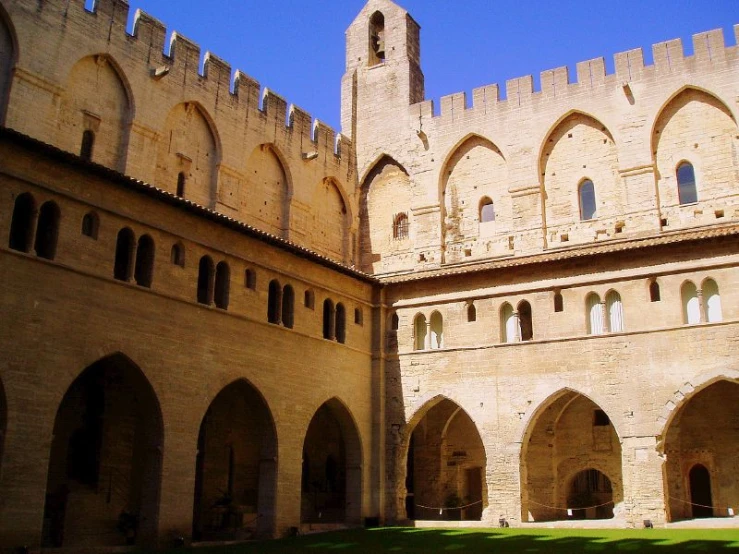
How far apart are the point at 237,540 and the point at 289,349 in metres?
4.95

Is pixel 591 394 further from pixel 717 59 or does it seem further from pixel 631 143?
pixel 717 59

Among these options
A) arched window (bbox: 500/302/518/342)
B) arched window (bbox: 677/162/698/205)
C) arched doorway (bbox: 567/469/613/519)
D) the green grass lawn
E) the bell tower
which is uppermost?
the bell tower

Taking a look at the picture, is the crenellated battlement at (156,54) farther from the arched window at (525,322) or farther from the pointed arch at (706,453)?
the pointed arch at (706,453)

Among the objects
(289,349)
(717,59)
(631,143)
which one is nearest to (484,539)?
(289,349)

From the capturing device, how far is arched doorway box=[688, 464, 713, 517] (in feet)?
81.1

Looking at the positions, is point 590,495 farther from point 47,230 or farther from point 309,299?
point 47,230

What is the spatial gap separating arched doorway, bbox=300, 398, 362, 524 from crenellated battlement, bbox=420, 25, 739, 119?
11.1 metres

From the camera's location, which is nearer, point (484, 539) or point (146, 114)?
point (484, 539)

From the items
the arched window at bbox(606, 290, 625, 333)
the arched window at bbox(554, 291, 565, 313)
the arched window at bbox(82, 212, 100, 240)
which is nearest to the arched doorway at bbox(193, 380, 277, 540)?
the arched window at bbox(82, 212, 100, 240)

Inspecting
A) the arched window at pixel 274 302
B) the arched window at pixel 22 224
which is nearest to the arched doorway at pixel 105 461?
the arched window at pixel 22 224

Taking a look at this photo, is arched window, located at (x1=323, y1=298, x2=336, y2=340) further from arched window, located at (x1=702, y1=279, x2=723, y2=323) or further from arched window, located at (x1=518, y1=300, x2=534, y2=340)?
arched window, located at (x1=702, y1=279, x2=723, y2=323)

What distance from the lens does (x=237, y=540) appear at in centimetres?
2041

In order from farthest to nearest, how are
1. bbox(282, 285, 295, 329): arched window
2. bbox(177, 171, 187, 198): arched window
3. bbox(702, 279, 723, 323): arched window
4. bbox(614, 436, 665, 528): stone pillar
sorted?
bbox(177, 171, 187, 198): arched window, bbox(282, 285, 295, 329): arched window, bbox(702, 279, 723, 323): arched window, bbox(614, 436, 665, 528): stone pillar

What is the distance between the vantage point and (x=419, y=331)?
26.2m
